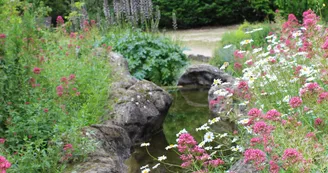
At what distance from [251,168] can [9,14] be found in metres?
3.53

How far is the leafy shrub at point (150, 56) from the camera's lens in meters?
8.98

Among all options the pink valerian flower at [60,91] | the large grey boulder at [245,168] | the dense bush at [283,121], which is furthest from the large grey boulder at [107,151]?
the large grey boulder at [245,168]

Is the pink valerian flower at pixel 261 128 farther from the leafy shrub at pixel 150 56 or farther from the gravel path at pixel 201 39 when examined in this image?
the gravel path at pixel 201 39

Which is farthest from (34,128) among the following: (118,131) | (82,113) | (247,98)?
(247,98)

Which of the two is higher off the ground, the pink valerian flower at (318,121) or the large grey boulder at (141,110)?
the pink valerian flower at (318,121)

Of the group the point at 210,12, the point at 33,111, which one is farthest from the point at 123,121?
the point at 210,12

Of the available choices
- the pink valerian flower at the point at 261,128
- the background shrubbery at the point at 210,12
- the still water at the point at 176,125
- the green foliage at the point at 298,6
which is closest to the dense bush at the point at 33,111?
the still water at the point at 176,125

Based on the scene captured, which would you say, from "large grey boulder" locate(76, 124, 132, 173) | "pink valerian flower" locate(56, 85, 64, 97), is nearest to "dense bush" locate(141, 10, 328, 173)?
"large grey boulder" locate(76, 124, 132, 173)

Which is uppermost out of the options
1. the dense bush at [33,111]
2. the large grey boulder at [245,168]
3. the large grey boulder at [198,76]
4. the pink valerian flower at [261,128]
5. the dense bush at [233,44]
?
the pink valerian flower at [261,128]

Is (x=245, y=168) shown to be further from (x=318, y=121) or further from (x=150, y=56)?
(x=150, y=56)

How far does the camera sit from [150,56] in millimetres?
9156

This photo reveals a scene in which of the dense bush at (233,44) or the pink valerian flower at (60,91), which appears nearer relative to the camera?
the pink valerian flower at (60,91)

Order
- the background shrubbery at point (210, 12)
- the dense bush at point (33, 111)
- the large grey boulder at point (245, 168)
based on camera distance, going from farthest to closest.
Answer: the background shrubbery at point (210, 12) → the dense bush at point (33, 111) → the large grey boulder at point (245, 168)

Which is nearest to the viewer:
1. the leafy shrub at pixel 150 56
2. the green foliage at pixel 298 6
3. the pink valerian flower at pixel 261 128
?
the pink valerian flower at pixel 261 128
